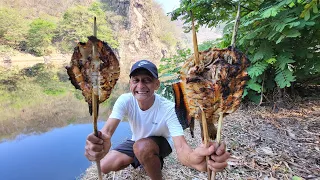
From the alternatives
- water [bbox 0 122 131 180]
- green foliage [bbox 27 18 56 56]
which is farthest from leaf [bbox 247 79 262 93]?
green foliage [bbox 27 18 56 56]

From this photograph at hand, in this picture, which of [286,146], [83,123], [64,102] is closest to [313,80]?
[286,146]

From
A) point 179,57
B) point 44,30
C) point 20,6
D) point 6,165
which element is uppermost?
point 20,6

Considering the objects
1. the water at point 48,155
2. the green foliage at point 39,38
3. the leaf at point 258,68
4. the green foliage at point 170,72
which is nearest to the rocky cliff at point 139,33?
the green foliage at point 39,38

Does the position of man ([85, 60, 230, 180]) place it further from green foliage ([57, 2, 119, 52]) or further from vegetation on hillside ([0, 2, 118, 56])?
green foliage ([57, 2, 119, 52])

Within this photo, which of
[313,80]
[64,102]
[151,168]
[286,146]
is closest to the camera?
[151,168]

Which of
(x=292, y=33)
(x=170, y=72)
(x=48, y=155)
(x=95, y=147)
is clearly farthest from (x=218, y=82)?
(x=48, y=155)

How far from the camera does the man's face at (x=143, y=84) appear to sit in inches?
78.1

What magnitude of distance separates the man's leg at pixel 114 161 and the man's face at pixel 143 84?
777 mm

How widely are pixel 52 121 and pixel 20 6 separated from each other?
3846 cm

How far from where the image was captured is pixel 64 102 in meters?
10.1

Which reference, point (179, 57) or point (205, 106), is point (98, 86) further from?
point (179, 57)

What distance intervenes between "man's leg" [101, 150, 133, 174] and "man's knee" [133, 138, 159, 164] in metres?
0.33

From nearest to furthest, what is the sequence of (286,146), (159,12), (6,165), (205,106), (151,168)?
1. (205,106)
2. (151,168)
3. (286,146)
4. (6,165)
5. (159,12)

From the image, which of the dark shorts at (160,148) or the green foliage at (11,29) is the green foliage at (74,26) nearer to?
the green foliage at (11,29)
